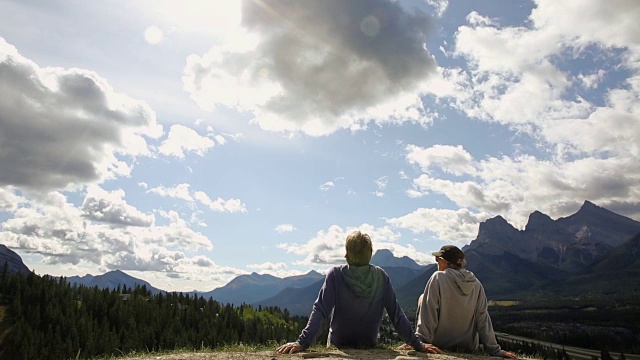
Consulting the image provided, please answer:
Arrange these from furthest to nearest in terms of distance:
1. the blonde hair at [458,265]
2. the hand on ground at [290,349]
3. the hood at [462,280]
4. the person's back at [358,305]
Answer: the blonde hair at [458,265], the hood at [462,280], the person's back at [358,305], the hand on ground at [290,349]

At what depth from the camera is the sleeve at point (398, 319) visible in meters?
10.5

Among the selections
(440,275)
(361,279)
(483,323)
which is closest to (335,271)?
(361,279)

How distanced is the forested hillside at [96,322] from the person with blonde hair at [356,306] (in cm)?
7096

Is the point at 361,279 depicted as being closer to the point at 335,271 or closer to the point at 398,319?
the point at 335,271

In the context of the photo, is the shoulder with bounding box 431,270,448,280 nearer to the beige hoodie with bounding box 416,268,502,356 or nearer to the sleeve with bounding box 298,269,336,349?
the beige hoodie with bounding box 416,268,502,356

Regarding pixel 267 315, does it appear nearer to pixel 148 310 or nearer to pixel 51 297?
pixel 148 310

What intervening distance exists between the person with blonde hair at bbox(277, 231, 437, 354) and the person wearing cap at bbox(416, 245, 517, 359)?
3.46 ft

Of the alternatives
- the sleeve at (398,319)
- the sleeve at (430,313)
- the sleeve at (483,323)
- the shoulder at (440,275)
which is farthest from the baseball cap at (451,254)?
the sleeve at (398,319)

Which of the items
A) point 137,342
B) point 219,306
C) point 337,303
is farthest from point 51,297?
point 337,303

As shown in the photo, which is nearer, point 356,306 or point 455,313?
point 356,306

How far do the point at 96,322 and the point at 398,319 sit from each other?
89452mm

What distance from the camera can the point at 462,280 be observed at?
37.7 feet

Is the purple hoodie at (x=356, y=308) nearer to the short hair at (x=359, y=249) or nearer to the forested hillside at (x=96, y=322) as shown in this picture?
the short hair at (x=359, y=249)

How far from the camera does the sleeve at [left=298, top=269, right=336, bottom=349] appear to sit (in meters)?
10.1
